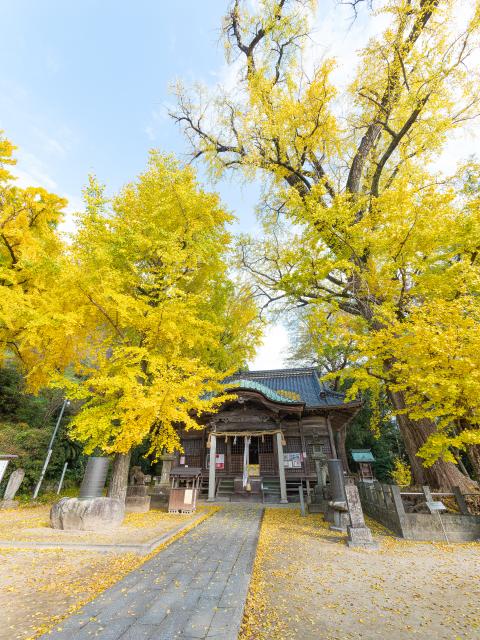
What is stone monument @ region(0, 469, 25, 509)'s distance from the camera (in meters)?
10.6

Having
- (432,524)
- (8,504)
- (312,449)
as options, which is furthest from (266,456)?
(8,504)

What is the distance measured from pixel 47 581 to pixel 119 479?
489 centimetres

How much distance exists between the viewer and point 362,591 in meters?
4.12

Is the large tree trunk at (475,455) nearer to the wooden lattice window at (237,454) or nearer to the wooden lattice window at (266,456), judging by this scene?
the wooden lattice window at (266,456)

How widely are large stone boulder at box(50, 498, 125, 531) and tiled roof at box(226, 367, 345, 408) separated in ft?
34.3

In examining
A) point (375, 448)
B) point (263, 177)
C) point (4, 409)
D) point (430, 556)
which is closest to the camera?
point (430, 556)

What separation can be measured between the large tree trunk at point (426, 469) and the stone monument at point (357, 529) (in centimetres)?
311

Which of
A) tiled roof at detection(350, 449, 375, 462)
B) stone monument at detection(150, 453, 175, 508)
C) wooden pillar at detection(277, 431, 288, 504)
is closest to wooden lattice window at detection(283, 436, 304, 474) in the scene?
wooden pillar at detection(277, 431, 288, 504)

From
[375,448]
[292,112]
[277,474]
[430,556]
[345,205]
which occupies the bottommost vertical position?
[430,556]

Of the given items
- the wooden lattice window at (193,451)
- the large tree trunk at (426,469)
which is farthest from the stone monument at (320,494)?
the wooden lattice window at (193,451)

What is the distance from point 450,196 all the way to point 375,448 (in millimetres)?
21546

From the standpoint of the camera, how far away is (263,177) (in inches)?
487

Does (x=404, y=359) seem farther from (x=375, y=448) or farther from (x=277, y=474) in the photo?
(x=375, y=448)

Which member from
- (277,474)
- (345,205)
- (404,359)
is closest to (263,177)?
(345,205)
